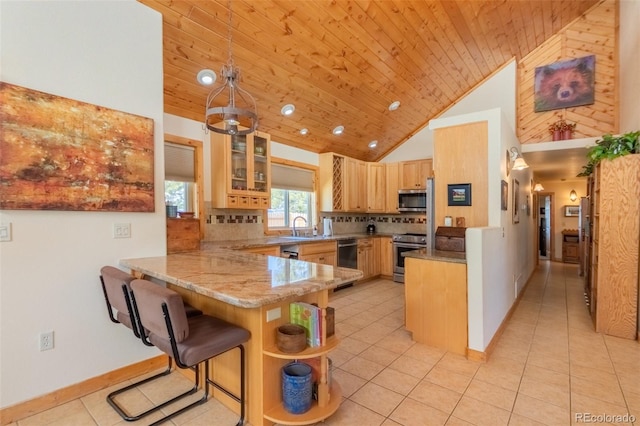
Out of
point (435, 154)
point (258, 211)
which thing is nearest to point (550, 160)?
point (435, 154)

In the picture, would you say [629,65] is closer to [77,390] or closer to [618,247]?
[618,247]

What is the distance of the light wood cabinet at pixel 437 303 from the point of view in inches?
108

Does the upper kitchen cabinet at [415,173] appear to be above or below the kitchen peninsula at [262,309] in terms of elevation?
above

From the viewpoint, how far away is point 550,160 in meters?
5.54

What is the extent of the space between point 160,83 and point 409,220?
4882 millimetres

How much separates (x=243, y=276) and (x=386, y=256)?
14.2ft

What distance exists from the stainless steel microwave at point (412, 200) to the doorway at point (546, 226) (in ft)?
15.3

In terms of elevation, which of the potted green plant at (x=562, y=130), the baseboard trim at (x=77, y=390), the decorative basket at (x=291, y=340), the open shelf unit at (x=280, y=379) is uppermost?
the potted green plant at (x=562, y=130)

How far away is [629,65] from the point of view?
3.91 metres

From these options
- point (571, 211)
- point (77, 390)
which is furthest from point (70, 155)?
point (571, 211)

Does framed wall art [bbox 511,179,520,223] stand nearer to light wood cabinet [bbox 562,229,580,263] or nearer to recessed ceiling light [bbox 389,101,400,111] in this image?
recessed ceiling light [bbox 389,101,400,111]

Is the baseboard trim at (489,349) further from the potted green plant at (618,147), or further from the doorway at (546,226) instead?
the doorway at (546,226)

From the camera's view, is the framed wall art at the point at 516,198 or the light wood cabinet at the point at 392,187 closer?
the framed wall art at the point at 516,198

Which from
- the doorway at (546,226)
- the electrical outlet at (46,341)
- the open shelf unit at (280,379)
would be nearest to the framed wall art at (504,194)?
the open shelf unit at (280,379)
